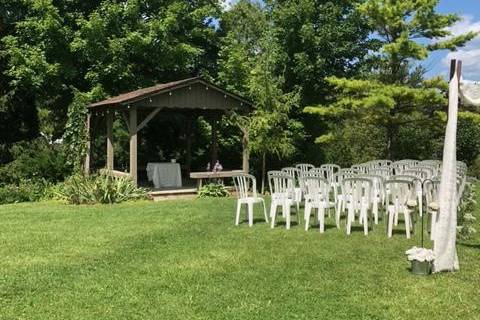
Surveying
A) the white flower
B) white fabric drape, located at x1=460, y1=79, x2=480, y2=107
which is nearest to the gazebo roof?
white fabric drape, located at x1=460, y1=79, x2=480, y2=107

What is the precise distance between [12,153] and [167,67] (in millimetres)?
5935

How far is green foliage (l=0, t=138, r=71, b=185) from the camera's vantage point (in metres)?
16.8

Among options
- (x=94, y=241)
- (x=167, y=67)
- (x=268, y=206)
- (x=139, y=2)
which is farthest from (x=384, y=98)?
(x=94, y=241)

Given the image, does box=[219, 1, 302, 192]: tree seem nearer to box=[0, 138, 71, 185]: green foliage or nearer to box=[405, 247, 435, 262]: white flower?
box=[0, 138, 71, 185]: green foliage

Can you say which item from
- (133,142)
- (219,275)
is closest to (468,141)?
(133,142)

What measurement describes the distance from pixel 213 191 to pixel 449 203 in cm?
970

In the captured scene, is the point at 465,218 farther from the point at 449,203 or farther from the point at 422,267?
the point at 422,267

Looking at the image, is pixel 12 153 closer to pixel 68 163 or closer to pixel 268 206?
pixel 68 163

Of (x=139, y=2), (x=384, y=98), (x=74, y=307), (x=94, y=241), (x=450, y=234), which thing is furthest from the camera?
(x=139, y=2)

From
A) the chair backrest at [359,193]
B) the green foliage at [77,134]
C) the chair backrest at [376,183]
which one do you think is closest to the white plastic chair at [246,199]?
the chair backrest at [359,193]

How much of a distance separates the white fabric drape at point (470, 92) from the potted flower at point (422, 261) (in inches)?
76.4

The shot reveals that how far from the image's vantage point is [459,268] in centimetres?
656

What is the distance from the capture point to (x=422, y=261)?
627 cm

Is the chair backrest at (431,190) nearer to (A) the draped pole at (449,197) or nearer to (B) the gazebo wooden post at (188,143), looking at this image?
(A) the draped pole at (449,197)
